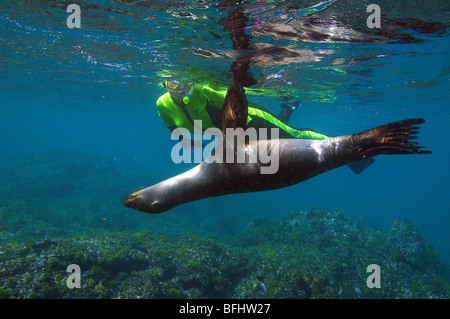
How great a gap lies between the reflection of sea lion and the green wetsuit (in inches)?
95.7

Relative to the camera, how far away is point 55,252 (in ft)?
24.7

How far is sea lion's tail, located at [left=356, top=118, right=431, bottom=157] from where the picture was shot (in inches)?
88.8

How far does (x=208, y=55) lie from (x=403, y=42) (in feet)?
23.3

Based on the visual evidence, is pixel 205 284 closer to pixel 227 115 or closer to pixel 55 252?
pixel 55 252

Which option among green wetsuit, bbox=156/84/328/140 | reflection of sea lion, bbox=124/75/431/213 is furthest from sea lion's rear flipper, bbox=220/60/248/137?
green wetsuit, bbox=156/84/328/140

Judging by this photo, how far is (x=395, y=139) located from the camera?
2.29 m

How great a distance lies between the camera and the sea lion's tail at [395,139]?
7.40ft

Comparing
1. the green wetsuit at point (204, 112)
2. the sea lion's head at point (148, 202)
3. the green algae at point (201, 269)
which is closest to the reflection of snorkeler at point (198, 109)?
the green wetsuit at point (204, 112)

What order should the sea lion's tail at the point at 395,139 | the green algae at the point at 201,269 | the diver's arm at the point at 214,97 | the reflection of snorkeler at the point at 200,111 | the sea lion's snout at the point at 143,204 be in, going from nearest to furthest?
1. the sea lion's tail at the point at 395,139
2. the sea lion's snout at the point at 143,204
3. the reflection of snorkeler at the point at 200,111
4. the diver's arm at the point at 214,97
5. the green algae at the point at 201,269

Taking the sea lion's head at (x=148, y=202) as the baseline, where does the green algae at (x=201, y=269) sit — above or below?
below

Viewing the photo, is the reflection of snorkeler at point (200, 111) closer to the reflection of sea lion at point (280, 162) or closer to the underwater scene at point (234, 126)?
the underwater scene at point (234, 126)

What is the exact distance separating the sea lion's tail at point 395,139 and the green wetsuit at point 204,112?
290 centimetres
